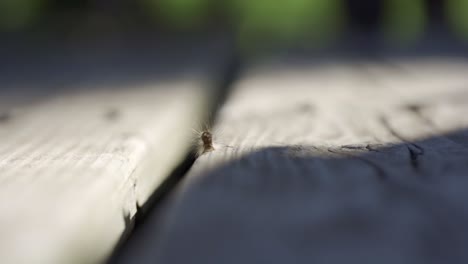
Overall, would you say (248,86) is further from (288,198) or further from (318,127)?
(288,198)

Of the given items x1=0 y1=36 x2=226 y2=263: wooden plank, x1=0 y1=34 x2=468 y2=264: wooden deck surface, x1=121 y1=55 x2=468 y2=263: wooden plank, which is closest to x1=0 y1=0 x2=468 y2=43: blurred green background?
x1=0 y1=36 x2=226 y2=263: wooden plank

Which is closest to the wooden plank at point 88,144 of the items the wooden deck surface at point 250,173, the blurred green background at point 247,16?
the wooden deck surface at point 250,173

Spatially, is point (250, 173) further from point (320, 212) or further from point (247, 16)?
point (247, 16)

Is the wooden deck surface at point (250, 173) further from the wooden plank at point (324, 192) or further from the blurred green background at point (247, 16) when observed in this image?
the blurred green background at point (247, 16)


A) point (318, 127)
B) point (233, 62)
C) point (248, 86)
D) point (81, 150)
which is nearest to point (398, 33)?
point (233, 62)

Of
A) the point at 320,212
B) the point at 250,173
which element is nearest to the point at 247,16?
the point at 250,173

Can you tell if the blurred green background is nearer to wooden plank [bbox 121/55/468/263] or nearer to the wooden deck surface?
the wooden deck surface
